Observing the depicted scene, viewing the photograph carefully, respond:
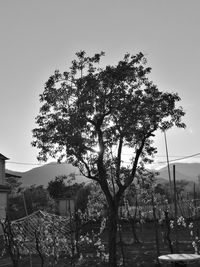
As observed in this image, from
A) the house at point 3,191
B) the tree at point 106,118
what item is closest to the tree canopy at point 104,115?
the tree at point 106,118

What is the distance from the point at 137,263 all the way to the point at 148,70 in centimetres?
895

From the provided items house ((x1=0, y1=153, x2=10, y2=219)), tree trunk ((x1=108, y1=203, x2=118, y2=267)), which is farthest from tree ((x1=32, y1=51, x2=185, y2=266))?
house ((x1=0, y1=153, x2=10, y2=219))

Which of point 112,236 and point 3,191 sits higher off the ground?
point 3,191

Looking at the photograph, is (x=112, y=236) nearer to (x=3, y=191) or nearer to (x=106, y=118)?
(x=106, y=118)

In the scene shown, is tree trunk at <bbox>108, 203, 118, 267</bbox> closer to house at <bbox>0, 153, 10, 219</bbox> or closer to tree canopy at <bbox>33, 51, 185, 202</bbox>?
tree canopy at <bbox>33, 51, 185, 202</bbox>

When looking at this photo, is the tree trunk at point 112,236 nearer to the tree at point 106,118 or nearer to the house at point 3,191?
the tree at point 106,118

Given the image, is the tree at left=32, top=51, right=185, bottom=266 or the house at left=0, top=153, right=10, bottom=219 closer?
the tree at left=32, top=51, right=185, bottom=266

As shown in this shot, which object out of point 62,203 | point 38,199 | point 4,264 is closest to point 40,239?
point 4,264

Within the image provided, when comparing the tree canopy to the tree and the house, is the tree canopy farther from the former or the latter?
the house

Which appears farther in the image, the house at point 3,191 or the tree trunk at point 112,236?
the house at point 3,191

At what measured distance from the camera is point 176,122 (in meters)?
17.8

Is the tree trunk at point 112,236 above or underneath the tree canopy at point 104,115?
underneath

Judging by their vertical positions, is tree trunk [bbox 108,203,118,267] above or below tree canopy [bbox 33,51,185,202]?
below

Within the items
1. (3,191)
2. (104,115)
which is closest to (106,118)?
(104,115)
